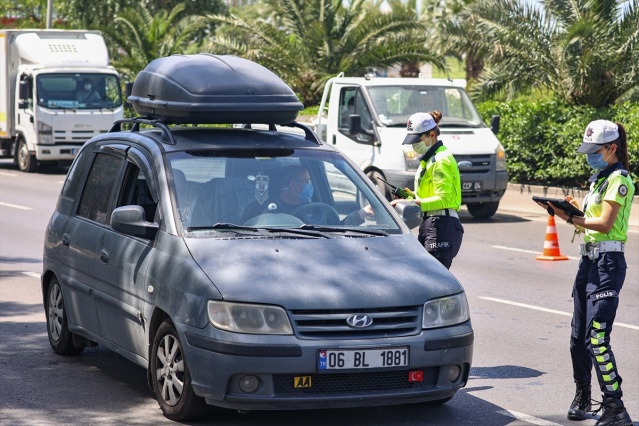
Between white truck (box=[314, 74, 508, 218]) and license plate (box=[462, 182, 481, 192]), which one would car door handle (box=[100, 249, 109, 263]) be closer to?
white truck (box=[314, 74, 508, 218])

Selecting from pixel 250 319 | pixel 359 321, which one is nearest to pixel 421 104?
pixel 359 321

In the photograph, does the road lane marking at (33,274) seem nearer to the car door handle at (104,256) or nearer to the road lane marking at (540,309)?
the road lane marking at (540,309)

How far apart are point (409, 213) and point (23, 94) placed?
69.7 ft

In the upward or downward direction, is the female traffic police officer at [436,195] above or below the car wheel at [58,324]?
above

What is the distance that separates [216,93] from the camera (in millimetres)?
7520

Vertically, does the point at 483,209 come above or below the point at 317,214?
below

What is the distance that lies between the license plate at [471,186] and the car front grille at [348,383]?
39.1 feet

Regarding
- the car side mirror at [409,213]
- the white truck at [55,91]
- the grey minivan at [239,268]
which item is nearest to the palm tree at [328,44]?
the white truck at [55,91]

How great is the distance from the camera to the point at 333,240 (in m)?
6.72

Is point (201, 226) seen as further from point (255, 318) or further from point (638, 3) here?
point (638, 3)

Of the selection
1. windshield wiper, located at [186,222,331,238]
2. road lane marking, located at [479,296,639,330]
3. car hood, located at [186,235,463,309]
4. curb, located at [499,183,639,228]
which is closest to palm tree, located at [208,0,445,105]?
curb, located at [499,183,639,228]

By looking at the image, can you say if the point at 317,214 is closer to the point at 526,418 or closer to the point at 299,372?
the point at 299,372

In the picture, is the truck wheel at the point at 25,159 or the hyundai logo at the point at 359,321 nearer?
the hyundai logo at the point at 359,321

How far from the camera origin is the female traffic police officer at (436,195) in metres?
8.19
